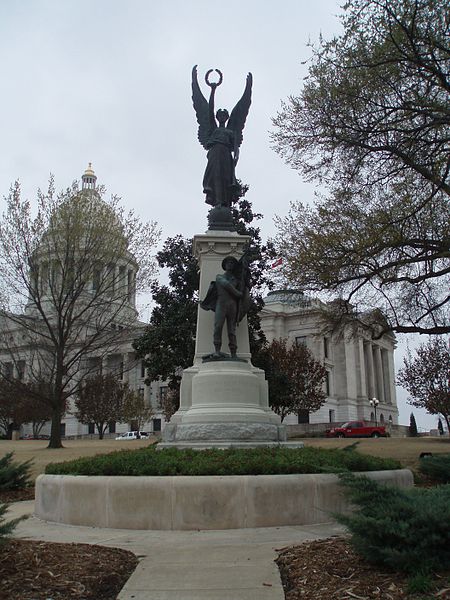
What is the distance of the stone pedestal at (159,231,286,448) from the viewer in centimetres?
1095

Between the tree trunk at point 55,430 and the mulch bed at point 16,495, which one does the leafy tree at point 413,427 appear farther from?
the mulch bed at point 16,495

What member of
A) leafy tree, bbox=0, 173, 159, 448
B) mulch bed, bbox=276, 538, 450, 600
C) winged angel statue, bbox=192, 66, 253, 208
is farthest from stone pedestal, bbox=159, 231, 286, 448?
leafy tree, bbox=0, 173, 159, 448

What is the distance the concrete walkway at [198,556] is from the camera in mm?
4707

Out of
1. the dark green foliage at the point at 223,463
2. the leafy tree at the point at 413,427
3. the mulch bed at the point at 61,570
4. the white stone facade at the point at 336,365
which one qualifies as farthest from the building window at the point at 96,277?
the leafy tree at the point at 413,427

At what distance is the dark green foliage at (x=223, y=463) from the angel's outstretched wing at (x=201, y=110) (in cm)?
842

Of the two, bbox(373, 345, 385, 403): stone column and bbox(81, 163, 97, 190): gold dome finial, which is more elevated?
bbox(81, 163, 97, 190): gold dome finial

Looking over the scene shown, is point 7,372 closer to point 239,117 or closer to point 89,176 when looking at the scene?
point 239,117

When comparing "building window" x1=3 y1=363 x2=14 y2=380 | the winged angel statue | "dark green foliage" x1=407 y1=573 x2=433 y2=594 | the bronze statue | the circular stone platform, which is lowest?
"dark green foliage" x1=407 y1=573 x2=433 y2=594

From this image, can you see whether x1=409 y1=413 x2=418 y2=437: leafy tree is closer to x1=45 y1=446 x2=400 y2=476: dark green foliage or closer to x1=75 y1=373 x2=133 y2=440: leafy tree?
x1=75 y1=373 x2=133 y2=440: leafy tree

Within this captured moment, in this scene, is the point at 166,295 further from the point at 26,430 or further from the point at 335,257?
the point at 26,430

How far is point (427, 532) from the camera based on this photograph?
4594 mm

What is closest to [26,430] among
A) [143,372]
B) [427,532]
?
[143,372]

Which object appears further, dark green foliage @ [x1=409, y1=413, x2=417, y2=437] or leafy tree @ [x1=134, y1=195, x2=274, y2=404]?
dark green foliage @ [x1=409, y1=413, x2=417, y2=437]

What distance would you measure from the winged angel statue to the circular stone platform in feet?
26.9
